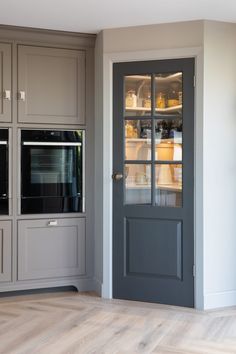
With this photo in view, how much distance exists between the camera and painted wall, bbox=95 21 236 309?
329 centimetres

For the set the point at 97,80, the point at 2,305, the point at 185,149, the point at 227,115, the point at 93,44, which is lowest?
the point at 2,305

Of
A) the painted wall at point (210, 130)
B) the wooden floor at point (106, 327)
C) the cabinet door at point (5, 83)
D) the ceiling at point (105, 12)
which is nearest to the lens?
the wooden floor at point (106, 327)

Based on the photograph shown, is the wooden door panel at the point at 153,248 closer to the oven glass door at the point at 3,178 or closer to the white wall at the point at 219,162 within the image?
the white wall at the point at 219,162

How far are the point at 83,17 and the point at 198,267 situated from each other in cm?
211

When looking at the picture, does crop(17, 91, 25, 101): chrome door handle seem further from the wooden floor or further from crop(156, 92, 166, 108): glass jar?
the wooden floor

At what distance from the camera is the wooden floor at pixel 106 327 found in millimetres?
2607

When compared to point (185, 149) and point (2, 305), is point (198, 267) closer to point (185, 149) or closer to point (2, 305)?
point (185, 149)

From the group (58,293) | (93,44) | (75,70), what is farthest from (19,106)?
(58,293)

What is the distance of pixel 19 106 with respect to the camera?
355 centimetres

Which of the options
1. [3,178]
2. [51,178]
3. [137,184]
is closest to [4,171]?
[3,178]

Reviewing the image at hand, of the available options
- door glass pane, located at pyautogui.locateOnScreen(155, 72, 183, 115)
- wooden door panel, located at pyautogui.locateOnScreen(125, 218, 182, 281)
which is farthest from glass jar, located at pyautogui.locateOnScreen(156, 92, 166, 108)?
wooden door panel, located at pyautogui.locateOnScreen(125, 218, 182, 281)

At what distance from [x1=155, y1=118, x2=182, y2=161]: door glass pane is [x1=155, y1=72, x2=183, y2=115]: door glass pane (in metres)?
0.08

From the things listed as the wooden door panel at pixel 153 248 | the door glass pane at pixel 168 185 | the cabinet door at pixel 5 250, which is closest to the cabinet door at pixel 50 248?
the cabinet door at pixel 5 250

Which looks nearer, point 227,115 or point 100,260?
point 227,115
